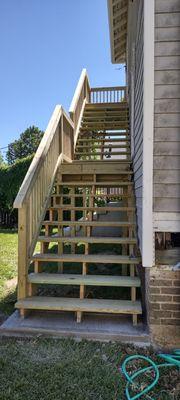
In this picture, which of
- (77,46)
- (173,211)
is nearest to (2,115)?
(77,46)

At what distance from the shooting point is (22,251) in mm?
3184

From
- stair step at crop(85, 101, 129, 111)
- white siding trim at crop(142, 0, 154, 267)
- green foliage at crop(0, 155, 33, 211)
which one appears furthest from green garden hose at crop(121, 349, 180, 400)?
green foliage at crop(0, 155, 33, 211)

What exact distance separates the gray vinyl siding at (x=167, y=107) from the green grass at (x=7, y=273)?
211 cm

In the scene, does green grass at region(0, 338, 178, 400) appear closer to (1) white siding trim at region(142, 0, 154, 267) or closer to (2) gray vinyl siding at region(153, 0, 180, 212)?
(1) white siding trim at region(142, 0, 154, 267)

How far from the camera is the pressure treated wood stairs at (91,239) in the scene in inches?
125

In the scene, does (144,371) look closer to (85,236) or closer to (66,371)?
(66,371)

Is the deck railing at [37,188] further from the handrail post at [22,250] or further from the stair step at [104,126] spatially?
the stair step at [104,126]

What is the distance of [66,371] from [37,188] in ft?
6.53

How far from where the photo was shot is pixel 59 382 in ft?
7.07

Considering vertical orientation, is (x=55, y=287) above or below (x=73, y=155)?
below

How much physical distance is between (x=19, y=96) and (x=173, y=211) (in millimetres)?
44337

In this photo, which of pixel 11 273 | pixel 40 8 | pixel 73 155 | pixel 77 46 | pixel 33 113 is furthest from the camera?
pixel 33 113

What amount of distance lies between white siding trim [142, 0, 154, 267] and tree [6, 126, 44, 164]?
39105 mm

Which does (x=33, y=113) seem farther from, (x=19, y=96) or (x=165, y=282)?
(x=165, y=282)
